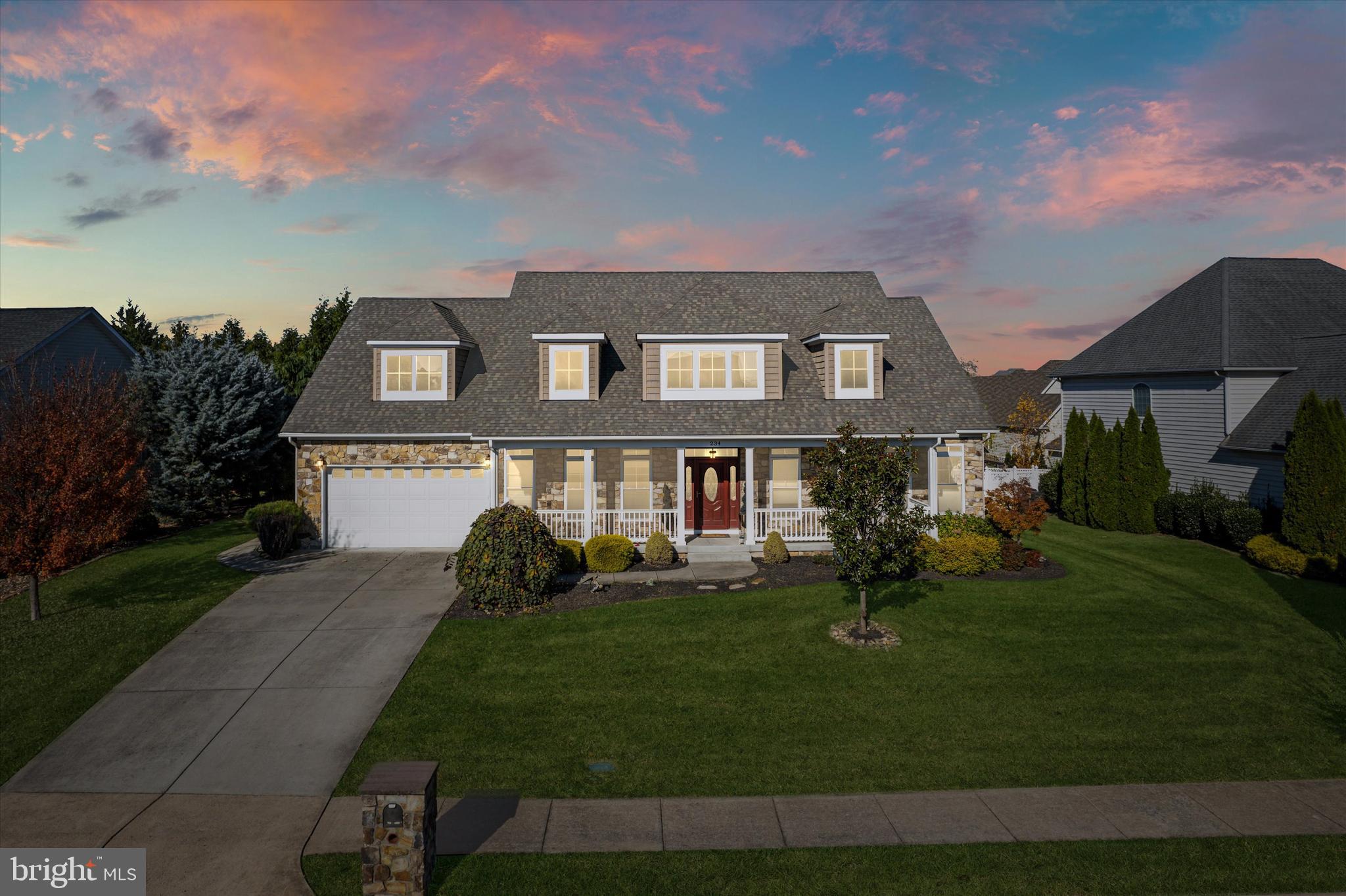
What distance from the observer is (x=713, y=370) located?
21.3m

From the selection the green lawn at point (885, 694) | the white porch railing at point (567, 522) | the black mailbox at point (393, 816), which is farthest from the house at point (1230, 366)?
the black mailbox at point (393, 816)

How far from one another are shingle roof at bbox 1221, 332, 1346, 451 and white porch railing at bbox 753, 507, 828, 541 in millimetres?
14347

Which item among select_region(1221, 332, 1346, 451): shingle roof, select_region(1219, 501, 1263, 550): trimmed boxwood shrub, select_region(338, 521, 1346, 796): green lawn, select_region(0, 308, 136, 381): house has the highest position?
select_region(0, 308, 136, 381): house

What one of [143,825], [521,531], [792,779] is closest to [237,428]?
[521,531]

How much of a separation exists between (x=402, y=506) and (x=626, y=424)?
7.35 m

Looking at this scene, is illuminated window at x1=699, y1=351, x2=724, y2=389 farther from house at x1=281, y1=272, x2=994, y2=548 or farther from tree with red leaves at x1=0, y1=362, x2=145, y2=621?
tree with red leaves at x1=0, y1=362, x2=145, y2=621

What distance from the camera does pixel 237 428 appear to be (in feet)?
87.3

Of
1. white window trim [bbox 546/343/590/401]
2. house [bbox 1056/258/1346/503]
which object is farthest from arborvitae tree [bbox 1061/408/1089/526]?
white window trim [bbox 546/343/590/401]

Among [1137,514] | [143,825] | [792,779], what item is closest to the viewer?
[143,825]

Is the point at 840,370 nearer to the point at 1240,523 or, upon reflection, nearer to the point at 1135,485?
the point at 1240,523

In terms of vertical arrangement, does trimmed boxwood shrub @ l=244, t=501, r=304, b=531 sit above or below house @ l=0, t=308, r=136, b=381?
below

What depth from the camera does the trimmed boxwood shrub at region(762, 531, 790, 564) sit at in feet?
61.5

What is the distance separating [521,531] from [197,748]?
704cm

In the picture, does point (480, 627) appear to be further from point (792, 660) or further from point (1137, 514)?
point (1137, 514)
